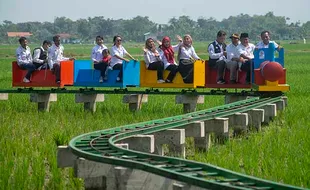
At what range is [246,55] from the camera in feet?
63.5

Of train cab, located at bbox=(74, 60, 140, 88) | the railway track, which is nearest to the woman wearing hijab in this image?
train cab, located at bbox=(74, 60, 140, 88)

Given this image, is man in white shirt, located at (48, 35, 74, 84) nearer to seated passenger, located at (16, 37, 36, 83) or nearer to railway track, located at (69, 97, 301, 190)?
seated passenger, located at (16, 37, 36, 83)

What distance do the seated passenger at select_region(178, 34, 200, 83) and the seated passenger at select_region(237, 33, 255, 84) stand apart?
0.99m

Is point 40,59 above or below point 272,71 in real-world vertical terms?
above

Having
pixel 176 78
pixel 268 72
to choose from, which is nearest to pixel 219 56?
pixel 176 78

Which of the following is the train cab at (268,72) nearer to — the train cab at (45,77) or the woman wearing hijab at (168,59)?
the woman wearing hijab at (168,59)

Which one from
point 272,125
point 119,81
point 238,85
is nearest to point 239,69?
point 238,85

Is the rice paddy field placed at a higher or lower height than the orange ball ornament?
lower

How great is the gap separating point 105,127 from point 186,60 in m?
5.24

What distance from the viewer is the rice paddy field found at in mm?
9688

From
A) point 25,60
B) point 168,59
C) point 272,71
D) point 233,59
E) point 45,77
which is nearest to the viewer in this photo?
point 272,71

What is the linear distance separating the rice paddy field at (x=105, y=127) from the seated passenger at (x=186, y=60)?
0.72 m

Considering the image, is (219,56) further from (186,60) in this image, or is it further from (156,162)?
(156,162)

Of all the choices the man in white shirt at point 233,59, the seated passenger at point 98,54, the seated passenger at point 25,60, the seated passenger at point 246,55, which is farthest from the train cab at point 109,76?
the seated passenger at point 246,55
